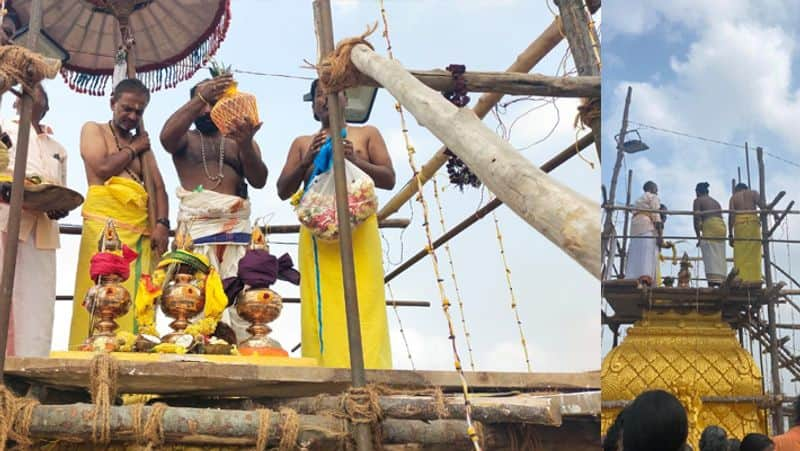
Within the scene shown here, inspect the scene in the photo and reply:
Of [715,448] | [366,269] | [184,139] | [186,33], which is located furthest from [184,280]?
[186,33]

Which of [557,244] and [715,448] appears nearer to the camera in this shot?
[557,244]

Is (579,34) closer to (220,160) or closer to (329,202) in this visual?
(329,202)

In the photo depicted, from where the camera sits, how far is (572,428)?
3.18 meters

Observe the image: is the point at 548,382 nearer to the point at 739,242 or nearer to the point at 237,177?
the point at 739,242

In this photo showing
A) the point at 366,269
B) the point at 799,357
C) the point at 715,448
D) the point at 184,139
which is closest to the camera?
the point at 799,357

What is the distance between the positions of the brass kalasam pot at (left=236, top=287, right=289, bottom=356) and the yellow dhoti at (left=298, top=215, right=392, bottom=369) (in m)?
0.63

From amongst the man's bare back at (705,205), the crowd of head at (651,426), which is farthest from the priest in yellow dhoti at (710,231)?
the crowd of head at (651,426)

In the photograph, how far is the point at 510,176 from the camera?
215 cm

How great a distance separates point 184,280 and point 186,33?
265 centimetres

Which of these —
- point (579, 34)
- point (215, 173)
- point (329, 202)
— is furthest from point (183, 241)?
point (579, 34)

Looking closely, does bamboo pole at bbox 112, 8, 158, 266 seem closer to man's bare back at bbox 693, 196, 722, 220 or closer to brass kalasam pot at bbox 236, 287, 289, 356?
brass kalasam pot at bbox 236, 287, 289, 356

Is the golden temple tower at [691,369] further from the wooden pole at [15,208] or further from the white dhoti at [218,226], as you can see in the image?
the white dhoti at [218,226]

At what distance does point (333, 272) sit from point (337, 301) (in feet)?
0.43

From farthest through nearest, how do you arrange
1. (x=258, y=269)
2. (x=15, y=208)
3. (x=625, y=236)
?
(x=258, y=269) < (x=15, y=208) < (x=625, y=236)
